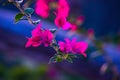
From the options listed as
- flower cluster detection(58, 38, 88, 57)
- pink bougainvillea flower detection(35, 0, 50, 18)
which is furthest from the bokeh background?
flower cluster detection(58, 38, 88, 57)

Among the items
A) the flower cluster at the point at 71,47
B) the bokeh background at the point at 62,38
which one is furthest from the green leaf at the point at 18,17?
the bokeh background at the point at 62,38

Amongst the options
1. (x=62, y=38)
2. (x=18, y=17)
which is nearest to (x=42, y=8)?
(x=18, y=17)

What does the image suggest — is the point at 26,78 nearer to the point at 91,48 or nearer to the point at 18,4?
the point at 91,48

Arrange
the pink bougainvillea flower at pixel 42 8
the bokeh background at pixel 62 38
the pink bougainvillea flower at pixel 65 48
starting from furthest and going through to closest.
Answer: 1. the bokeh background at pixel 62 38
2. the pink bougainvillea flower at pixel 42 8
3. the pink bougainvillea flower at pixel 65 48

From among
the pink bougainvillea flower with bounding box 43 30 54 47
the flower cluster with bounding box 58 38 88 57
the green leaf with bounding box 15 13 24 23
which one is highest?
the green leaf with bounding box 15 13 24 23

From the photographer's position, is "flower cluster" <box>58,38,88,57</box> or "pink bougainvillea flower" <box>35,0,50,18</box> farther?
"pink bougainvillea flower" <box>35,0,50,18</box>

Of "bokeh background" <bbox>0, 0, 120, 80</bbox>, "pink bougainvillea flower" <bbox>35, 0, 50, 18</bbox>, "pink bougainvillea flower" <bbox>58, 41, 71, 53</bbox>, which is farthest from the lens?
"bokeh background" <bbox>0, 0, 120, 80</bbox>

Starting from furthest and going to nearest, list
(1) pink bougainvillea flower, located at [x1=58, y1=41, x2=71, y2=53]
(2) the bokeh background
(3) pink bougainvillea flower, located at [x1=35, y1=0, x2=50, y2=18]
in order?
(2) the bokeh background, (3) pink bougainvillea flower, located at [x1=35, y1=0, x2=50, y2=18], (1) pink bougainvillea flower, located at [x1=58, y1=41, x2=71, y2=53]

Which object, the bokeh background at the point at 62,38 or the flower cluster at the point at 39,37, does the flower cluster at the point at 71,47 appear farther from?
the bokeh background at the point at 62,38

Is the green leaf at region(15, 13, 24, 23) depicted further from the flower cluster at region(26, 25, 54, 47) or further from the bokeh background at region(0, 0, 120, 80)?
the bokeh background at region(0, 0, 120, 80)

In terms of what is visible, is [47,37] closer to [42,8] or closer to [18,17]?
[18,17]
